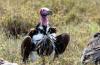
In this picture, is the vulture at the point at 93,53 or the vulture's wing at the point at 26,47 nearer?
the vulture at the point at 93,53

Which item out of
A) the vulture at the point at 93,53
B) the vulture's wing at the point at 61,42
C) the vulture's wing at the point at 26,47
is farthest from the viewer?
the vulture's wing at the point at 61,42

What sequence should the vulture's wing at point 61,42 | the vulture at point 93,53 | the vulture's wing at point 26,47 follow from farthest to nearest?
1. the vulture's wing at point 61,42
2. the vulture's wing at point 26,47
3. the vulture at point 93,53

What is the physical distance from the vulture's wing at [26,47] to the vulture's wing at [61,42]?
513 mm

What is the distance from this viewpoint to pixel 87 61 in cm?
749

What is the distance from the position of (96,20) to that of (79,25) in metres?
0.78

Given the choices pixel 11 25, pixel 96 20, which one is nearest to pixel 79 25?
pixel 96 20

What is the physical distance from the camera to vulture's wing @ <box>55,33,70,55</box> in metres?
8.79

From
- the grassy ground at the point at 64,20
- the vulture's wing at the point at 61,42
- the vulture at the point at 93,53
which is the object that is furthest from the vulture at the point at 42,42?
the vulture at the point at 93,53

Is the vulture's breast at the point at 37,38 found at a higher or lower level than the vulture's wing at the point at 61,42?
higher

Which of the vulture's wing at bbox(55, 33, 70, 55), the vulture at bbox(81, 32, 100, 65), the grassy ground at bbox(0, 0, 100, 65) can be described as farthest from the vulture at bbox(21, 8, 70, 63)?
the vulture at bbox(81, 32, 100, 65)

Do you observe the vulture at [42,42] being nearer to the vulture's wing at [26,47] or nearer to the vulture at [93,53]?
the vulture's wing at [26,47]

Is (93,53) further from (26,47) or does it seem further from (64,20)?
(64,20)

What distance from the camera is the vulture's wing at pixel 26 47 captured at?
848cm

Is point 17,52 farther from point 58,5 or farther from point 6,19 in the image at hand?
point 58,5
